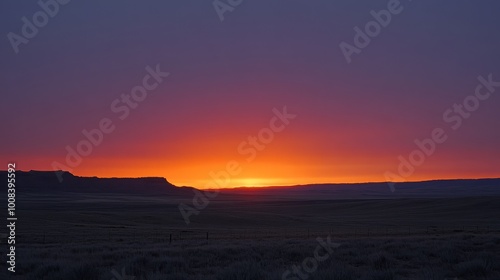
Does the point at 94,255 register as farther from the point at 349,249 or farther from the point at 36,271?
the point at 349,249

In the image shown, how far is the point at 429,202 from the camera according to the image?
9988 cm

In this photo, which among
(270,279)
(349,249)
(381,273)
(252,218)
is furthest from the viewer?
(252,218)

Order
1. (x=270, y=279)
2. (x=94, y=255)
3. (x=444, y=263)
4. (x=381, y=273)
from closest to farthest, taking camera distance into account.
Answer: (x=270, y=279) → (x=381, y=273) → (x=444, y=263) → (x=94, y=255)

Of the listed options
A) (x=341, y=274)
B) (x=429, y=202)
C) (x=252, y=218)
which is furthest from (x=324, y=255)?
(x=429, y=202)

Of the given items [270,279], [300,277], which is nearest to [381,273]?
[300,277]

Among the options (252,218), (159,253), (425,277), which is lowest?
(425,277)

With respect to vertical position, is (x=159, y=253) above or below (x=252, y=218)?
below

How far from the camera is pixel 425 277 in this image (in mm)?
14281

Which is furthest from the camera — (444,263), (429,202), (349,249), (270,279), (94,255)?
(429,202)

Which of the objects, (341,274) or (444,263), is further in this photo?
(444,263)

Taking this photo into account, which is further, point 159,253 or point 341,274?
point 159,253

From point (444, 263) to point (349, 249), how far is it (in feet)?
13.2

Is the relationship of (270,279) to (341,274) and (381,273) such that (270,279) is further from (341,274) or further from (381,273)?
(381,273)

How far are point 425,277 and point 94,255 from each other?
11237mm
